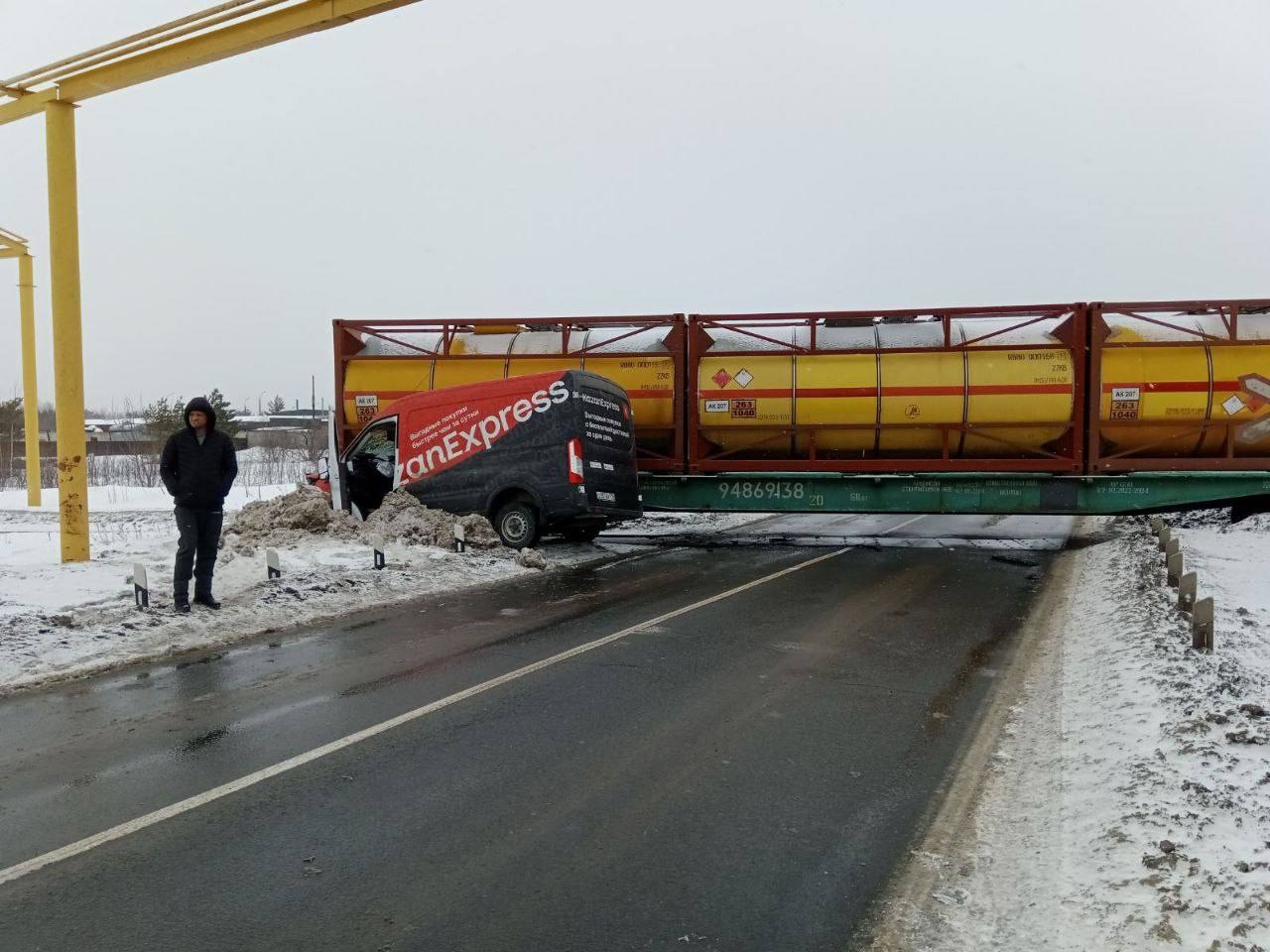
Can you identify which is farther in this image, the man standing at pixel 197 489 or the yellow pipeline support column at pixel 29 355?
the yellow pipeline support column at pixel 29 355

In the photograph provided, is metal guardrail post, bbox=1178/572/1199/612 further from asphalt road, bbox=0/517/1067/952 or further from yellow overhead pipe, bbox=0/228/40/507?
yellow overhead pipe, bbox=0/228/40/507

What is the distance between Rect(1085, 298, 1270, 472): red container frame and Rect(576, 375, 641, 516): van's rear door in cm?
739

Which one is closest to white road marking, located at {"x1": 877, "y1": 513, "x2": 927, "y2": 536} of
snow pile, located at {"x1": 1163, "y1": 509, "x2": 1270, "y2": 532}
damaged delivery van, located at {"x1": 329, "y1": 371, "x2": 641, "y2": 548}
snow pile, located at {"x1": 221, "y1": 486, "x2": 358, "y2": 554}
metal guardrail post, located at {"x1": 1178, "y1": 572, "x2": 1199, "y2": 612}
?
snow pile, located at {"x1": 1163, "y1": 509, "x2": 1270, "y2": 532}

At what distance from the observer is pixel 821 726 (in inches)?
213

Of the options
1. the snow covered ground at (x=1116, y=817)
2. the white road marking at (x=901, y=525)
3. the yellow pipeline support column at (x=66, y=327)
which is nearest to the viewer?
the snow covered ground at (x=1116, y=817)

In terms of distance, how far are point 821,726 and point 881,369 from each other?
10672mm

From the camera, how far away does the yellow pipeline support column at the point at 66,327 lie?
1104cm

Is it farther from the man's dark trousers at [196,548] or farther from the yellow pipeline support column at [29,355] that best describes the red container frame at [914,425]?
the yellow pipeline support column at [29,355]

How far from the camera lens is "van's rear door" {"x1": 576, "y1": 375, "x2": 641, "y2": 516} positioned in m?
13.2

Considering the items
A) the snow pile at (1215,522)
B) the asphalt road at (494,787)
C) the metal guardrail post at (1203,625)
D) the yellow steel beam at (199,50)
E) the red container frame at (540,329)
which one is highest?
the yellow steel beam at (199,50)

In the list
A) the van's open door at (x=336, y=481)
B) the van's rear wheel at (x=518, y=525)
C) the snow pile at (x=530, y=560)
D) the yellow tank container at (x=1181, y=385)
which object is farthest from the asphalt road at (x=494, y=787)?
the yellow tank container at (x=1181, y=385)

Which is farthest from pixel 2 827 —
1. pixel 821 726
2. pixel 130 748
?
pixel 821 726

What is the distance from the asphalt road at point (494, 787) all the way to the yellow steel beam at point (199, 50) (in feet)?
22.8

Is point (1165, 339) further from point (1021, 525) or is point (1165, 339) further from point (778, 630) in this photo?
point (778, 630)
